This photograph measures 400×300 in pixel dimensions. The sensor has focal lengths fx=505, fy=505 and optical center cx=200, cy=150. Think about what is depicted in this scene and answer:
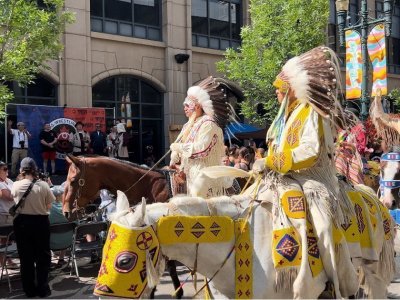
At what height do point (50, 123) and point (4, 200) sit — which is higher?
point (50, 123)

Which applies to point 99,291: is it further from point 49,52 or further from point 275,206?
point 49,52

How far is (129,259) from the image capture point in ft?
10.4

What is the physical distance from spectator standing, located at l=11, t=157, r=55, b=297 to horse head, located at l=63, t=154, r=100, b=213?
0.68 m

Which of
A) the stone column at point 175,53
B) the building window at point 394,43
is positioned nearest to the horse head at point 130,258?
the stone column at point 175,53

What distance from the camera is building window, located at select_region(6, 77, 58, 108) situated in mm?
17141

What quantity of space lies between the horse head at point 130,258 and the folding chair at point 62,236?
5.39 metres

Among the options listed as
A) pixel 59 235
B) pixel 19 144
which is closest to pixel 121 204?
pixel 59 235

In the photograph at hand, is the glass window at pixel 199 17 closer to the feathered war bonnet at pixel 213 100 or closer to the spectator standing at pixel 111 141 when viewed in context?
the spectator standing at pixel 111 141

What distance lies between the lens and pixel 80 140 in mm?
15047

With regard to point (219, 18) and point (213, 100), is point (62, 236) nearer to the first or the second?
point (213, 100)

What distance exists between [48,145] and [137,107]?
21.0 ft

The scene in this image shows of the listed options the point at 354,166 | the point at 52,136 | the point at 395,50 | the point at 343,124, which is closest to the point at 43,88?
the point at 52,136

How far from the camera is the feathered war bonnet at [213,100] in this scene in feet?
22.1

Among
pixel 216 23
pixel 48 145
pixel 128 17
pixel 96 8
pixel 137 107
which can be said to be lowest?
pixel 48 145
